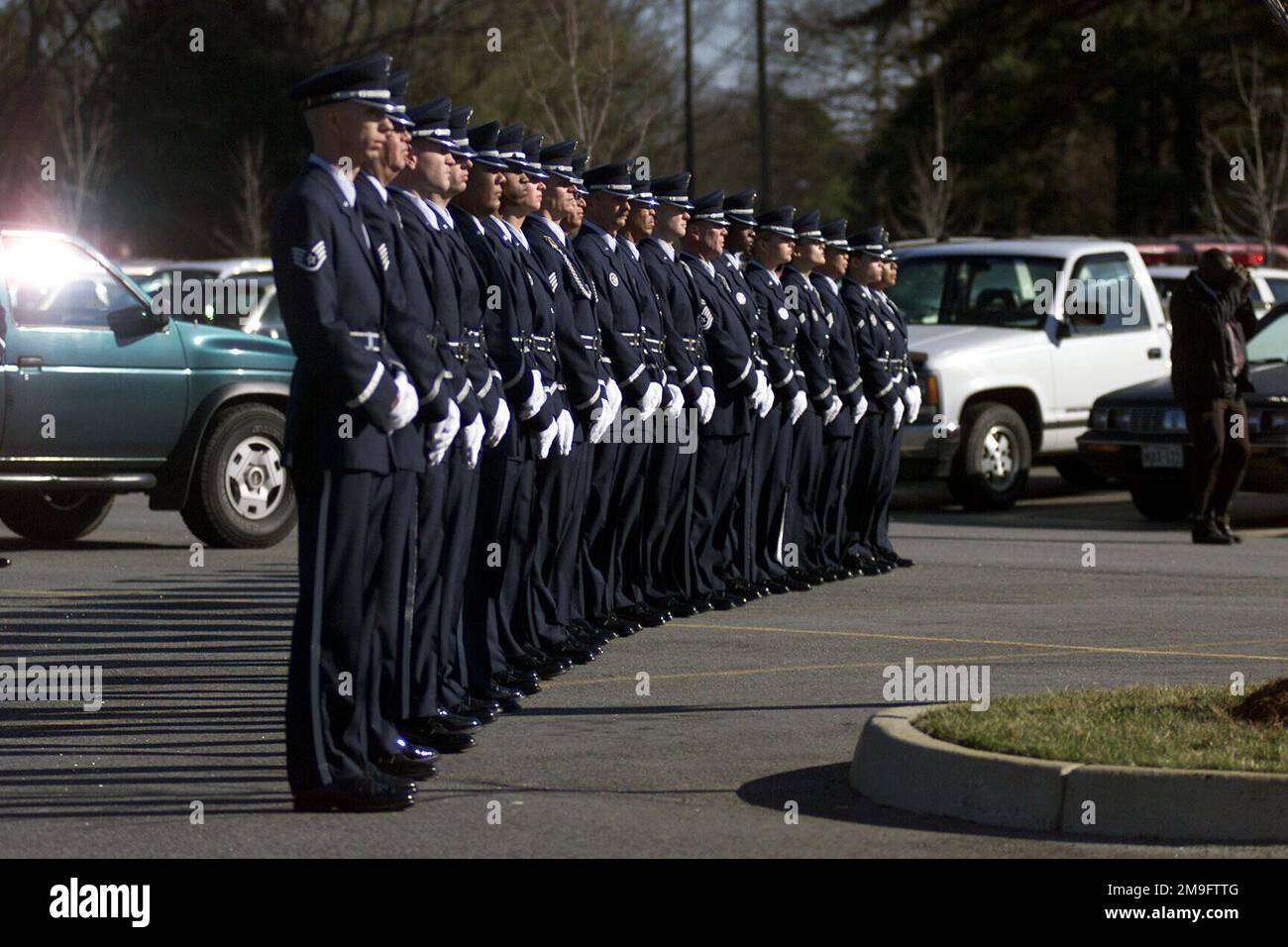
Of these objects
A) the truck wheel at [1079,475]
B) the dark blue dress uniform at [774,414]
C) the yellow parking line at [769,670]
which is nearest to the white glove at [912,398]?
the dark blue dress uniform at [774,414]

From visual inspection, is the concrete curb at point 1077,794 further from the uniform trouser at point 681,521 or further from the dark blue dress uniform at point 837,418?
the dark blue dress uniform at point 837,418

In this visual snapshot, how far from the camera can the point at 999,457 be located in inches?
747

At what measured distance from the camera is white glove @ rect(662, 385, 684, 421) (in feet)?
38.1

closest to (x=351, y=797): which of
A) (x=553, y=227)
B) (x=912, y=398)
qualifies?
(x=553, y=227)

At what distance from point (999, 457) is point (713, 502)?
22.7 ft

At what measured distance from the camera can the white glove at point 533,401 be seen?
9.55 m

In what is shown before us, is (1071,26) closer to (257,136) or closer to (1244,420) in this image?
(257,136)

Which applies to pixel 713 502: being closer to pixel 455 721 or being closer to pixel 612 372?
pixel 612 372

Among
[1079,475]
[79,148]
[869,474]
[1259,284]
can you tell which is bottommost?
[1079,475]

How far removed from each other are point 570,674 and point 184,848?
3.53 m

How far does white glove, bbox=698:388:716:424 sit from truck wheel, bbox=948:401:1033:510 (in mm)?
6727

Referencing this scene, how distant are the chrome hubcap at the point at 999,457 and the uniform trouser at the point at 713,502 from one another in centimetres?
634

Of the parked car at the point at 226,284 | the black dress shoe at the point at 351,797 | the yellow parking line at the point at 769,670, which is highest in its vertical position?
the parked car at the point at 226,284

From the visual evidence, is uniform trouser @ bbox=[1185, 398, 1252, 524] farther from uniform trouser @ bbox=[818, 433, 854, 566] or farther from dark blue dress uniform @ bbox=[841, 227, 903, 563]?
uniform trouser @ bbox=[818, 433, 854, 566]
